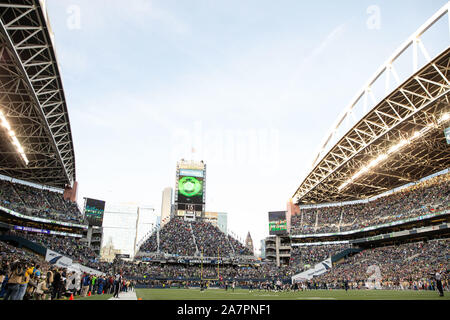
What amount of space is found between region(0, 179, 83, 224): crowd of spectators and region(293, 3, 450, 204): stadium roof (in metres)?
46.2

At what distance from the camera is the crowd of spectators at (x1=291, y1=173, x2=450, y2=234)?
48.5 m

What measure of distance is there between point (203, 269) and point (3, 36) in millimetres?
49894

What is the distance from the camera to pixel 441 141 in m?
40.8

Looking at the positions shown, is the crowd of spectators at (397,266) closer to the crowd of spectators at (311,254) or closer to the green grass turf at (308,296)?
the crowd of spectators at (311,254)

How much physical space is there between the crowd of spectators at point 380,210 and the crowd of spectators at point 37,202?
4720 centimetres

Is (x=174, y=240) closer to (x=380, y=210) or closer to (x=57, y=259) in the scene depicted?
(x=57, y=259)

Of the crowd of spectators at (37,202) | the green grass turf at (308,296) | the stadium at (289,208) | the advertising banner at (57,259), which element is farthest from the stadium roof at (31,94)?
the green grass turf at (308,296)

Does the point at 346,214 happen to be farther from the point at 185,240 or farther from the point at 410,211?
the point at 185,240

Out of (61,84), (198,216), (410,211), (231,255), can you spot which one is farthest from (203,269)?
(61,84)

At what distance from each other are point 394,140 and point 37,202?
57564mm

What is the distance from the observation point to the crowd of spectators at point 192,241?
62281mm

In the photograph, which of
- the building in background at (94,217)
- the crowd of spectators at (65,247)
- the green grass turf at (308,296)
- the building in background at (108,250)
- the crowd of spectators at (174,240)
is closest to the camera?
the green grass turf at (308,296)

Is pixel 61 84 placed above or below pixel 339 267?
above

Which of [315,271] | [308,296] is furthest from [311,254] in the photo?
[308,296]
